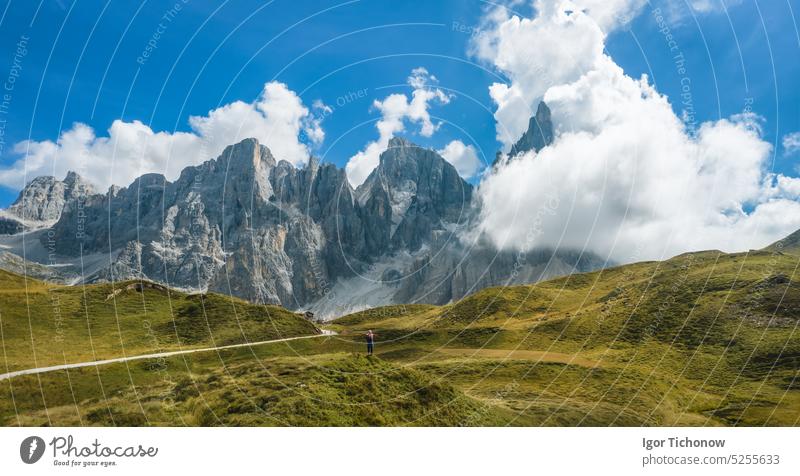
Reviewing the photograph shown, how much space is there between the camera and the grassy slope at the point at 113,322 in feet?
250

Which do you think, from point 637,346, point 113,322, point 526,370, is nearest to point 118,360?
point 113,322

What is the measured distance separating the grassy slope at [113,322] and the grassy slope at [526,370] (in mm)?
4216

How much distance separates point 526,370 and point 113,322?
273 ft

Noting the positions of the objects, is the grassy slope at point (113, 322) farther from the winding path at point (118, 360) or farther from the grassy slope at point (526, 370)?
the grassy slope at point (526, 370)

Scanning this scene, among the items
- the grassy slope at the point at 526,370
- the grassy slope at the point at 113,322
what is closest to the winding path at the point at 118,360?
the grassy slope at the point at 526,370

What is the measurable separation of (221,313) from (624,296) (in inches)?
4861

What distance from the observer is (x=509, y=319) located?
159000 mm

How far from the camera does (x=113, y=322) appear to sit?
325 feet

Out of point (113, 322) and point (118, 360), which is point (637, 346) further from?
point (113, 322)

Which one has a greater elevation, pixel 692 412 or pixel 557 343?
pixel 557 343
